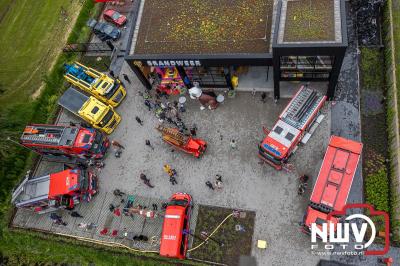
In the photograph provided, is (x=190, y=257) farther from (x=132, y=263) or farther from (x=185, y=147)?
(x=185, y=147)

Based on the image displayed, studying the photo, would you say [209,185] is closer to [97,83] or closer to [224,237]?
[224,237]

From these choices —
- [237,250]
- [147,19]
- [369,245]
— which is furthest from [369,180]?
[147,19]

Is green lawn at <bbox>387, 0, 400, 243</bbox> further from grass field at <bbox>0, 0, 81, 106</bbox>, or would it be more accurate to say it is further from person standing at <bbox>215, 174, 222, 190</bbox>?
grass field at <bbox>0, 0, 81, 106</bbox>

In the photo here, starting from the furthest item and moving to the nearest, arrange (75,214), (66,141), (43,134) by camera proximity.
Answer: (43,134) → (66,141) → (75,214)

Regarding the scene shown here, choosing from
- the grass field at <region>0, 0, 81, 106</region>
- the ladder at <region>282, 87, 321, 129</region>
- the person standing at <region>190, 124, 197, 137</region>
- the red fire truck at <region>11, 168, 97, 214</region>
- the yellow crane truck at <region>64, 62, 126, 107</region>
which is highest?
the grass field at <region>0, 0, 81, 106</region>

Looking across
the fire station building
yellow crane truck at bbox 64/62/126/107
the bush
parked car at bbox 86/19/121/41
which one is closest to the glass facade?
the fire station building

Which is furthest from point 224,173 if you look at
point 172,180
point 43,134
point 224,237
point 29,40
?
point 29,40

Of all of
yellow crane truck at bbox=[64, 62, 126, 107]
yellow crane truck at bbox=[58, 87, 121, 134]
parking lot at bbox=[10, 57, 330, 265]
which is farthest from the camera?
yellow crane truck at bbox=[64, 62, 126, 107]
